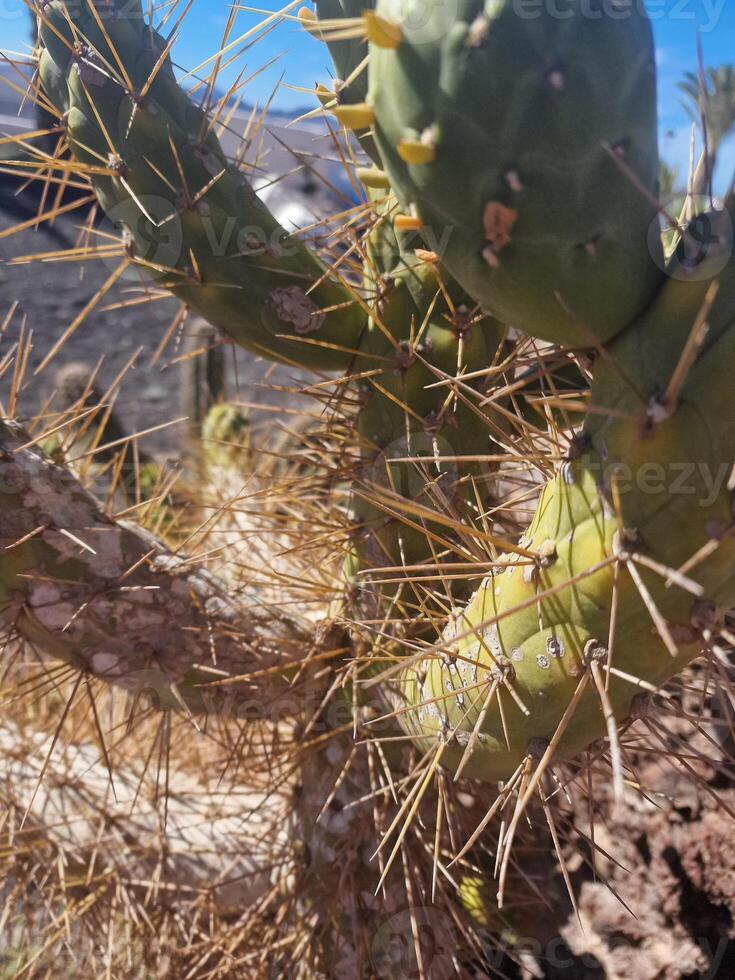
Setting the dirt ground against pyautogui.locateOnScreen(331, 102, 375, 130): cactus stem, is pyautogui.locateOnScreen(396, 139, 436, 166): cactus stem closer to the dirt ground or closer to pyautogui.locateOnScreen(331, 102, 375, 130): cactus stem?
pyautogui.locateOnScreen(331, 102, 375, 130): cactus stem

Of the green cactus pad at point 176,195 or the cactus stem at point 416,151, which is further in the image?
the green cactus pad at point 176,195

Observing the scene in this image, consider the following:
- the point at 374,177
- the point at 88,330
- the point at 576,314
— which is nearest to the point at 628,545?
the point at 576,314

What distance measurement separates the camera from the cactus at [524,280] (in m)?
0.56

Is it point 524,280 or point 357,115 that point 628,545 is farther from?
point 357,115

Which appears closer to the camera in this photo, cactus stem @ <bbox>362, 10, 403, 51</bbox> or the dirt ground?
cactus stem @ <bbox>362, 10, 403, 51</bbox>

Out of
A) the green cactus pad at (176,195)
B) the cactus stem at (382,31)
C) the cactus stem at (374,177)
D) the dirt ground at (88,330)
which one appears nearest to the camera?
the cactus stem at (382,31)

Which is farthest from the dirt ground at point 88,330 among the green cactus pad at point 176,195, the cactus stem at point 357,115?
the cactus stem at point 357,115

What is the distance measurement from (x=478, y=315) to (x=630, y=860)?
1154 millimetres

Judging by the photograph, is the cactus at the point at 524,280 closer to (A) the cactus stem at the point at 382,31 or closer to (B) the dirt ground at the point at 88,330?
(A) the cactus stem at the point at 382,31

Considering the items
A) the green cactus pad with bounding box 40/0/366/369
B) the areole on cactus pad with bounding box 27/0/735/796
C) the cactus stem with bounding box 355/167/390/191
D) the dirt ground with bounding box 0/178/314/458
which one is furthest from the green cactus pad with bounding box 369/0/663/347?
the dirt ground with bounding box 0/178/314/458

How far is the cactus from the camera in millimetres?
561

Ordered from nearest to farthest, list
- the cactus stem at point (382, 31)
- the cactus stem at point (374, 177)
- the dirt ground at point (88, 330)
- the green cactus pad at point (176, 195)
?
the cactus stem at point (382, 31), the cactus stem at point (374, 177), the green cactus pad at point (176, 195), the dirt ground at point (88, 330)

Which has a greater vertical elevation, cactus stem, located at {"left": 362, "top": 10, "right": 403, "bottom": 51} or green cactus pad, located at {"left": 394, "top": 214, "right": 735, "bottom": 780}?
cactus stem, located at {"left": 362, "top": 10, "right": 403, "bottom": 51}

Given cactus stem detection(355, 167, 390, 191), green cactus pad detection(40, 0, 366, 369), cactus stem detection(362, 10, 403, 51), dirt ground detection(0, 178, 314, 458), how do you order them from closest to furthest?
cactus stem detection(362, 10, 403, 51), cactus stem detection(355, 167, 390, 191), green cactus pad detection(40, 0, 366, 369), dirt ground detection(0, 178, 314, 458)
